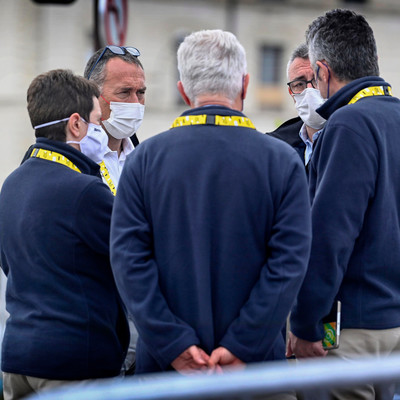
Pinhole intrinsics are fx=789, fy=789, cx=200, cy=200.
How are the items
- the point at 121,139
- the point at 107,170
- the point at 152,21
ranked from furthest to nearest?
the point at 152,21 → the point at 121,139 → the point at 107,170

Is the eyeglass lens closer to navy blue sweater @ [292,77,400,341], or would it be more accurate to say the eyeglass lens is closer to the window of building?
navy blue sweater @ [292,77,400,341]

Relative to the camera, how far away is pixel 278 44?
23.4m

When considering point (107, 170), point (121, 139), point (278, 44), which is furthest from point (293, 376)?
point (278, 44)

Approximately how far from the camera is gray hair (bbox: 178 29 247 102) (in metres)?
2.73

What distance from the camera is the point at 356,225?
295 cm

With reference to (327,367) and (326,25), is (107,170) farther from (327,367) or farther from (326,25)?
(327,367)

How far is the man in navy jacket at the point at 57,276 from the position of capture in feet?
9.48

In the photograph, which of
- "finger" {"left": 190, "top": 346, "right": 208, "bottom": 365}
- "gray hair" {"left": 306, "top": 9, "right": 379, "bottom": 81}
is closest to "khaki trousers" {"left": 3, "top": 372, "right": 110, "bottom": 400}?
"finger" {"left": 190, "top": 346, "right": 208, "bottom": 365}

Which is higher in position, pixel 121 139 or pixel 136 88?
pixel 136 88

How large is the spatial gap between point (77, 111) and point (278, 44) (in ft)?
68.4

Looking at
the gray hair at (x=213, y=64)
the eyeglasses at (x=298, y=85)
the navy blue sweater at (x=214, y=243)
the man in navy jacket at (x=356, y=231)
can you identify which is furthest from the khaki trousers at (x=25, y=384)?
the eyeglasses at (x=298, y=85)

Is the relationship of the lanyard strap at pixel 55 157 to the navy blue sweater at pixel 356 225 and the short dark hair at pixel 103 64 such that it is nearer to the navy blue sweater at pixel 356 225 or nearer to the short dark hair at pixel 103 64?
the navy blue sweater at pixel 356 225

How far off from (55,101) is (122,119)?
880 mm

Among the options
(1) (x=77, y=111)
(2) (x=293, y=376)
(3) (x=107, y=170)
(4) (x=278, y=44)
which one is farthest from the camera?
(4) (x=278, y=44)
